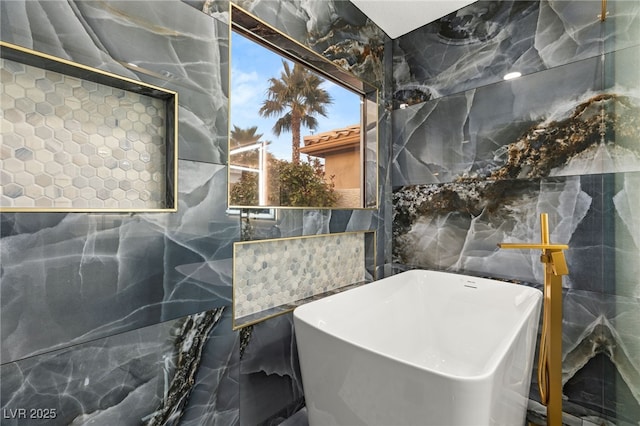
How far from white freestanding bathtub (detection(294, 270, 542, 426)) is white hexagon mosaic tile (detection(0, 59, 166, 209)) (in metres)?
0.83

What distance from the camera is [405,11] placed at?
220 cm

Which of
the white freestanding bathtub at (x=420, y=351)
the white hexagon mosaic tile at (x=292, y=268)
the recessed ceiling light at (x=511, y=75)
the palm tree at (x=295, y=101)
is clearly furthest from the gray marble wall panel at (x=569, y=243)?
the palm tree at (x=295, y=101)

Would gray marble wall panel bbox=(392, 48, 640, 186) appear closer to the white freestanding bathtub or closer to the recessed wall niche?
the white freestanding bathtub

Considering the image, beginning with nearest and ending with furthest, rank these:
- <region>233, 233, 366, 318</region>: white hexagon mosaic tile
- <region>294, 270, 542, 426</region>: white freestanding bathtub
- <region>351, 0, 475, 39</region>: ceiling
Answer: <region>294, 270, 542, 426</region>: white freestanding bathtub < <region>233, 233, 366, 318</region>: white hexagon mosaic tile < <region>351, 0, 475, 39</region>: ceiling

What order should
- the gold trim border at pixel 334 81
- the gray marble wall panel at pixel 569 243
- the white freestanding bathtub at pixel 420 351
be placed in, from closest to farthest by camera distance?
1. the white freestanding bathtub at pixel 420 351
2. the gray marble wall panel at pixel 569 243
3. the gold trim border at pixel 334 81

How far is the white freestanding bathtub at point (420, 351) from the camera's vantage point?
896 mm

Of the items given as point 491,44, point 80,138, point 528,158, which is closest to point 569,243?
point 528,158

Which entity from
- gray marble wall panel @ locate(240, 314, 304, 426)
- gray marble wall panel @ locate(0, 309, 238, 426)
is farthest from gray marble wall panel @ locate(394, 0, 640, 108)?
gray marble wall panel @ locate(0, 309, 238, 426)

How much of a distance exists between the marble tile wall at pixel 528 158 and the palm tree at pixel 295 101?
2.63 feet

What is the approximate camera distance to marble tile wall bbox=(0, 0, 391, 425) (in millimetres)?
920

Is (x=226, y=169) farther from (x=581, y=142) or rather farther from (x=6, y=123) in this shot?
(x=581, y=142)

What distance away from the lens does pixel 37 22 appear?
928 millimetres

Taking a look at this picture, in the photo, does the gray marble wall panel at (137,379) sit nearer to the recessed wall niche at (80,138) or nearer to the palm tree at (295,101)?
the recessed wall niche at (80,138)

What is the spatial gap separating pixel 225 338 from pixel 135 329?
0.39m
